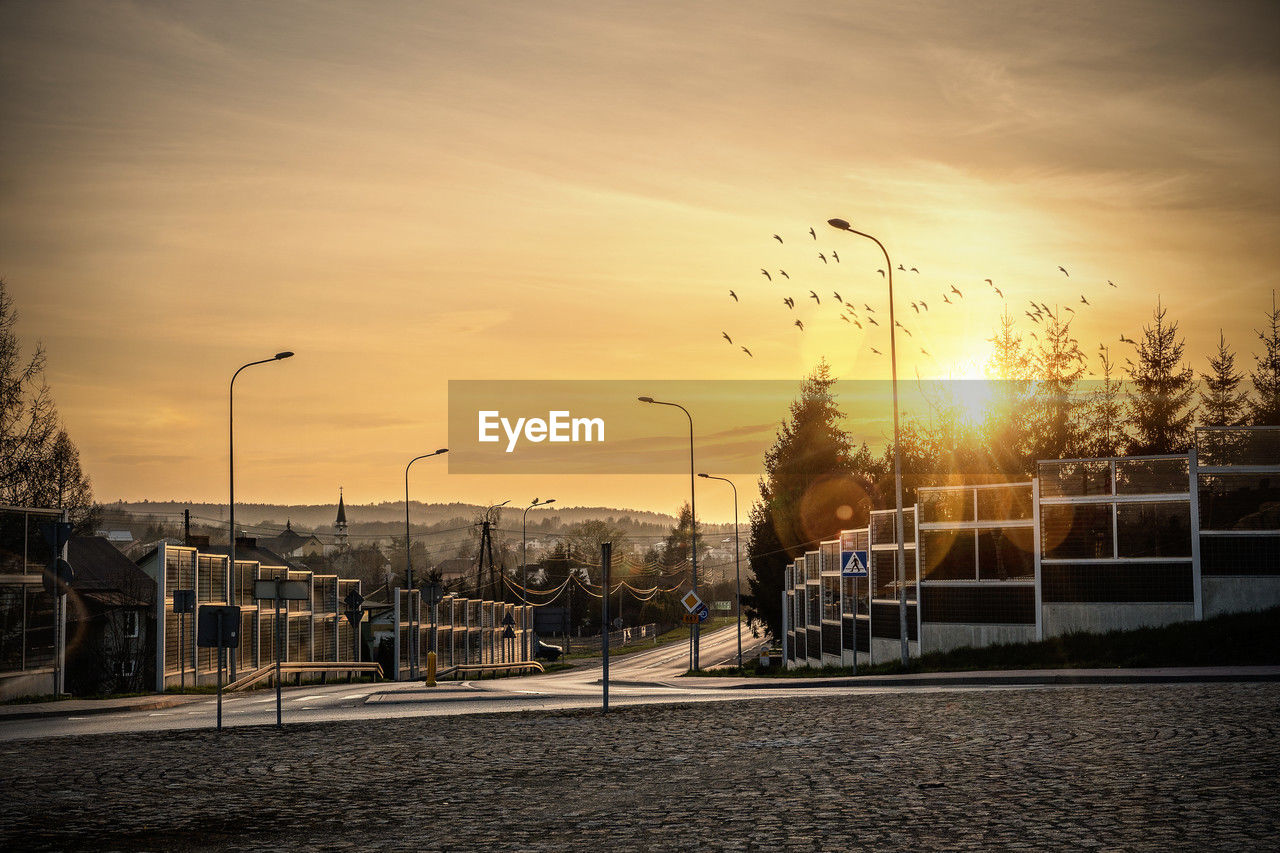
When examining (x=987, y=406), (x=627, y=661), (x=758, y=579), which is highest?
(x=987, y=406)

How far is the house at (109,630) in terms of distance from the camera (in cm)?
4509

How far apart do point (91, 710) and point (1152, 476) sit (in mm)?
27018

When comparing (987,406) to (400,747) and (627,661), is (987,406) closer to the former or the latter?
(627,661)

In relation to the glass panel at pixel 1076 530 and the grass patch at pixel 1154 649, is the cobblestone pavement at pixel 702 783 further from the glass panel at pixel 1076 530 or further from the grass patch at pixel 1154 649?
the glass panel at pixel 1076 530

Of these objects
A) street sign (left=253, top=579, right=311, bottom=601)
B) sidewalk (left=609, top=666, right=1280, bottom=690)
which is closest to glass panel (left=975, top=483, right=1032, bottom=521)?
sidewalk (left=609, top=666, right=1280, bottom=690)

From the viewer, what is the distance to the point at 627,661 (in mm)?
89750

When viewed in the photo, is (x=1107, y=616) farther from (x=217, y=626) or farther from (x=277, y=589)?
(x=277, y=589)

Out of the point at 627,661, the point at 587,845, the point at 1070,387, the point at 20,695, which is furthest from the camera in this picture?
the point at 627,661

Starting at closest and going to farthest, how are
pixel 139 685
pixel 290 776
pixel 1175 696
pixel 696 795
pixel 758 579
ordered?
pixel 696 795 → pixel 290 776 → pixel 1175 696 → pixel 139 685 → pixel 758 579

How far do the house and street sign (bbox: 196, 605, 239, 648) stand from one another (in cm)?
2781

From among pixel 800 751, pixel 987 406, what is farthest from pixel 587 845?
pixel 987 406

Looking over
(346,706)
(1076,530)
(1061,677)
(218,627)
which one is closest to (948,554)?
(1076,530)

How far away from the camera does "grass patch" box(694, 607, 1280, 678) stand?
27.4 metres

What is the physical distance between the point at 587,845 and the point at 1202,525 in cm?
2670
